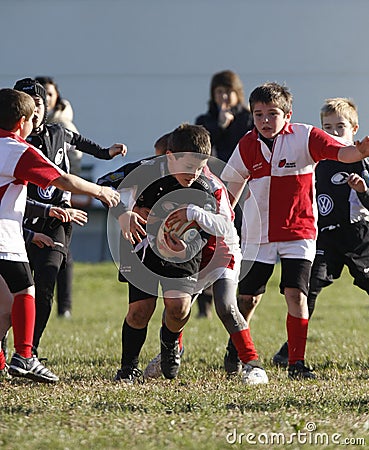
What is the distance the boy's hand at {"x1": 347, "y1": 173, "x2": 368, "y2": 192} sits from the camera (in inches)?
223

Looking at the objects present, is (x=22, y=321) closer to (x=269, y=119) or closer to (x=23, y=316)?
(x=23, y=316)

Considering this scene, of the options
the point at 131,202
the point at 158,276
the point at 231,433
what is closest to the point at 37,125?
the point at 131,202

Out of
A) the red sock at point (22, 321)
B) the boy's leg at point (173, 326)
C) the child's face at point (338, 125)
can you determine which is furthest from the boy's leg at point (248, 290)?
the red sock at point (22, 321)

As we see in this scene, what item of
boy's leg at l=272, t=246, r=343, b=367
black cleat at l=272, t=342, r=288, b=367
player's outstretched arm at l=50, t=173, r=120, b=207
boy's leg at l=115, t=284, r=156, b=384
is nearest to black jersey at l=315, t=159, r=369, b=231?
boy's leg at l=272, t=246, r=343, b=367

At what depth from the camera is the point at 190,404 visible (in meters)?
4.59

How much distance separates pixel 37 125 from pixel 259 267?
172 cm

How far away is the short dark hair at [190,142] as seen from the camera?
18.4 feet

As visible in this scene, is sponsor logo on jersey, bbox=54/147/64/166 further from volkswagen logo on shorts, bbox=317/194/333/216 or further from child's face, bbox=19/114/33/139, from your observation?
volkswagen logo on shorts, bbox=317/194/333/216

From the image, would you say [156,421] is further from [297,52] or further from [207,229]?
[297,52]

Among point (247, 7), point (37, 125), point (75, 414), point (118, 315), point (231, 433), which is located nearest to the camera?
point (231, 433)

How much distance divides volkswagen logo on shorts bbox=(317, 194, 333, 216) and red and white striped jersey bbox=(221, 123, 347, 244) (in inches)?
27.1

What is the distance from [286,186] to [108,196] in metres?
1.33

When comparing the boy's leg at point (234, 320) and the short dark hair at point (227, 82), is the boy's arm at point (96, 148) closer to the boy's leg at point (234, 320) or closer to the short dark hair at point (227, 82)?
the boy's leg at point (234, 320)

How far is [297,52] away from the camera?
26.8m
